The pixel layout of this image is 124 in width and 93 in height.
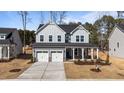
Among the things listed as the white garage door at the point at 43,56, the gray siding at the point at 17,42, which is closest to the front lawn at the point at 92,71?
the white garage door at the point at 43,56

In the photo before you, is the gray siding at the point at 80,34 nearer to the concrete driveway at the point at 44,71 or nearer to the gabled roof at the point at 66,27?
the gabled roof at the point at 66,27

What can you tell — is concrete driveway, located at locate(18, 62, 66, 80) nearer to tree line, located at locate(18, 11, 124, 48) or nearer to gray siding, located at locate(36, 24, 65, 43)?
gray siding, located at locate(36, 24, 65, 43)

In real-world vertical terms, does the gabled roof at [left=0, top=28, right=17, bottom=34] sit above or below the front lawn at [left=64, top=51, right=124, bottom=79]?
above

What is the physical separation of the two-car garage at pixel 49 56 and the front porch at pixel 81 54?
1.08 ft

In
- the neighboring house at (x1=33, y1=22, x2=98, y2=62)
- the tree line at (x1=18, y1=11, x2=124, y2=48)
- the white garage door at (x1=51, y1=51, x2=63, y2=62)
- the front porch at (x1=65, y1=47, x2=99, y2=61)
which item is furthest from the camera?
the white garage door at (x1=51, y1=51, x2=63, y2=62)

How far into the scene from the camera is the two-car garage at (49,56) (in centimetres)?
1390

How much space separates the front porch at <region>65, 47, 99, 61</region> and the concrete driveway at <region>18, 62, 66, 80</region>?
0.53 meters

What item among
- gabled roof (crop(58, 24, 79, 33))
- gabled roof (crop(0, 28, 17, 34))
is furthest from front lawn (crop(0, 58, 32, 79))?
gabled roof (crop(58, 24, 79, 33))

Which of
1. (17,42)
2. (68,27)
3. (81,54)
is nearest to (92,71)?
(81,54)

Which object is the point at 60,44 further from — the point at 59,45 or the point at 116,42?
the point at 116,42

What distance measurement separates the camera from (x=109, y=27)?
1352 centimetres

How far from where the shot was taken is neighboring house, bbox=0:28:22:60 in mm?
13617

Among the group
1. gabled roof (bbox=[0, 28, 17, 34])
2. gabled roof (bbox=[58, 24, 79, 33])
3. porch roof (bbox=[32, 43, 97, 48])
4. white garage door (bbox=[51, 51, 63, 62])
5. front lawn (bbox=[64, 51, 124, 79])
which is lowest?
front lawn (bbox=[64, 51, 124, 79])
